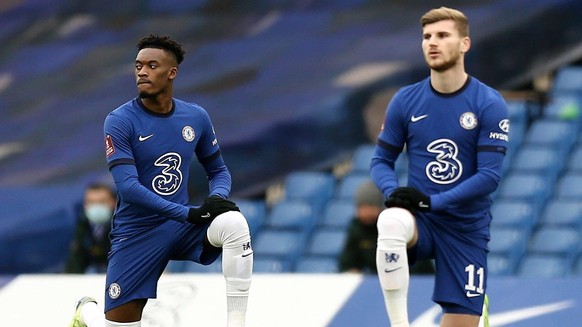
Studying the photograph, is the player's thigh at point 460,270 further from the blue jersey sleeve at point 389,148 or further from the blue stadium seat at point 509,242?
the blue stadium seat at point 509,242

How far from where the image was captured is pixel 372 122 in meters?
13.2

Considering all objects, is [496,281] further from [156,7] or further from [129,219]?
[156,7]

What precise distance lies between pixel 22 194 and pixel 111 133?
306 inches

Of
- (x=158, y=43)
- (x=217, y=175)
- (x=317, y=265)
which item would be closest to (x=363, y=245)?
(x=217, y=175)

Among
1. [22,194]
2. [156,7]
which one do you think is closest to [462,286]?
[22,194]

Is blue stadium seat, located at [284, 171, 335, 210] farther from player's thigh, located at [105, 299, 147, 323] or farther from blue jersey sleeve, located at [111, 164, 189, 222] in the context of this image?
blue jersey sleeve, located at [111, 164, 189, 222]

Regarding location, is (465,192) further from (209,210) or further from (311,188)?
(311,188)

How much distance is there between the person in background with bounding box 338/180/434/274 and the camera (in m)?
8.53

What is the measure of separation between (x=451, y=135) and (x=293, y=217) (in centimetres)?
686

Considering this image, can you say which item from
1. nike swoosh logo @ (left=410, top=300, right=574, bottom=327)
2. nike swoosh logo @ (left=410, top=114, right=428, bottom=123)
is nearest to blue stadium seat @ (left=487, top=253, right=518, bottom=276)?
nike swoosh logo @ (left=410, top=300, right=574, bottom=327)

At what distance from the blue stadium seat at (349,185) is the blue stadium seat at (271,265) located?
36.7 inches

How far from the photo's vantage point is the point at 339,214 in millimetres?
12492

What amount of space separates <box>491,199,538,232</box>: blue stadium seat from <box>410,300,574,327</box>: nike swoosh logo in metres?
4.44

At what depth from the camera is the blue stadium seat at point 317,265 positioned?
11.9 metres
